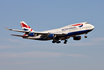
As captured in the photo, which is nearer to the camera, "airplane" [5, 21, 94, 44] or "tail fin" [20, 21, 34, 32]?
"airplane" [5, 21, 94, 44]

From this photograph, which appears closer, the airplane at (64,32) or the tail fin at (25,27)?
the airplane at (64,32)

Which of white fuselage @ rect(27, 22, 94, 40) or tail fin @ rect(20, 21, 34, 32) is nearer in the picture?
white fuselage @ rect(27, 22, 94, 40)

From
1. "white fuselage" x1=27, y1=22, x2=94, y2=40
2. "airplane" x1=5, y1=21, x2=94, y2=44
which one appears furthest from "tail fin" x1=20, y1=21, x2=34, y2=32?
"white fuselage" x1=27, y1=22, x2=94, y2=40

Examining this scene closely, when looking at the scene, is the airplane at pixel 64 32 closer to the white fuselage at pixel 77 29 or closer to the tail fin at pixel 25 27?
the white fuselage at pixel 77 29

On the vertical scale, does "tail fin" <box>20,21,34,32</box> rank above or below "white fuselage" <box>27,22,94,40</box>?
above

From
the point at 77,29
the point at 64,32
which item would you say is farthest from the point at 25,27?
the point at 77,29

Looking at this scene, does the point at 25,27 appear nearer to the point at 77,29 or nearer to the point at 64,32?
the point at 64,32

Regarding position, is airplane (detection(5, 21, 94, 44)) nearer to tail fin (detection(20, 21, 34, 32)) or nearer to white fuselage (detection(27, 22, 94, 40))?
white fuselage (detection(27, 22, 94, 40))

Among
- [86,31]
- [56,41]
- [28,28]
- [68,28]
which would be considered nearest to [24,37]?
[28,28]

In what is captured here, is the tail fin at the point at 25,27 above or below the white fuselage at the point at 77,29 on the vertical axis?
above

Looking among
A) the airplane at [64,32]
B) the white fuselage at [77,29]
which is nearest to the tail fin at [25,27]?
the airplane at [64,32]

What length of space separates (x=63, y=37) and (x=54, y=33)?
4.00 meters

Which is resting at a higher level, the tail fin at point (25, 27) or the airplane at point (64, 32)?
the tail fin at point (25, 27)

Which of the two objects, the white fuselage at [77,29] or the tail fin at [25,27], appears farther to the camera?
the tail fin at [25,27]
